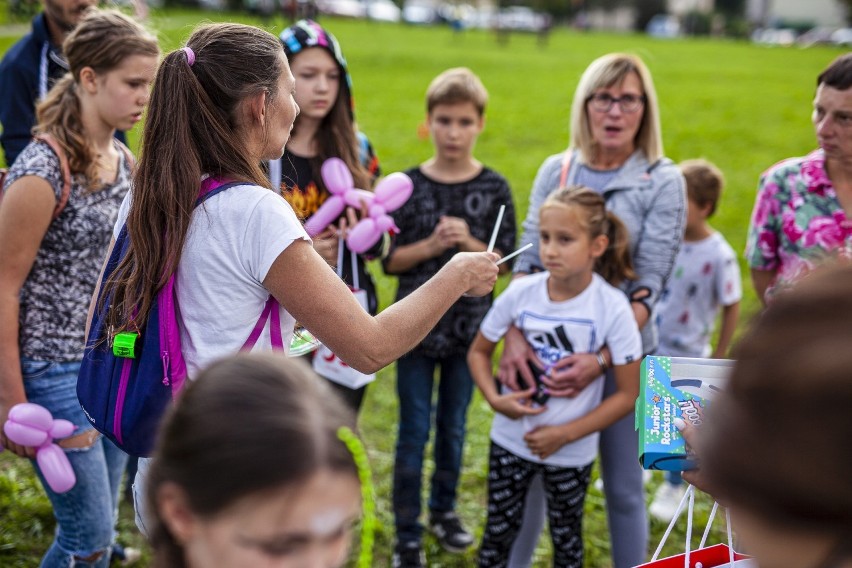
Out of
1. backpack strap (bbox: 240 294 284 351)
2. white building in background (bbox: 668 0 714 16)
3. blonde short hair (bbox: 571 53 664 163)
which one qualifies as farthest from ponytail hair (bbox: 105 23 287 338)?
white building in background (bbox: 668 0 714 16)

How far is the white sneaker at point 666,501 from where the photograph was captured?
3773mm

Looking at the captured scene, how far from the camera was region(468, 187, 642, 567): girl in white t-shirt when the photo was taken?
2779 millimetres

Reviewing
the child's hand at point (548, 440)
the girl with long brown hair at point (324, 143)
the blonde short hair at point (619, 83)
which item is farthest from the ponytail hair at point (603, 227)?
the girl with long brown hair at point (324, 143)

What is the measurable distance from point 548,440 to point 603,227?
77 centimetres

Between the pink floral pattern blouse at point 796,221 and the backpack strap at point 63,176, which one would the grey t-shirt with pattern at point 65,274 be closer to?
the backpack strap at point 63,176

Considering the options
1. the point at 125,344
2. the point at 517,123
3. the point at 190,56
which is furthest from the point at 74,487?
the point at 517,123

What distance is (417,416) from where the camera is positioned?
3.35 meters

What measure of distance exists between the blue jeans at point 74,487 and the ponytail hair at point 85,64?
607mm

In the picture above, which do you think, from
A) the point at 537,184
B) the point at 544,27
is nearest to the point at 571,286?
the point at 537,184

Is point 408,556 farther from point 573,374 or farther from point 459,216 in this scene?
point 459,216

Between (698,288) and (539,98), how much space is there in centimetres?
1309

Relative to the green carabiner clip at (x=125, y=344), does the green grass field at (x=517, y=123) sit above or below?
below

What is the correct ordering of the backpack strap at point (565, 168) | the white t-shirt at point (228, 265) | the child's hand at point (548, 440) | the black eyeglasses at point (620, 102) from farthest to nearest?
1. the backpack strap at point (565, 168)
2. the black eyeglasses at point (620, 102)
3. the child's hand at point (548, 440)
4. the white t-shirt at point (228, 265)

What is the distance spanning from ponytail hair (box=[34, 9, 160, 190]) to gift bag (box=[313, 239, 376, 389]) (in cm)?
98
